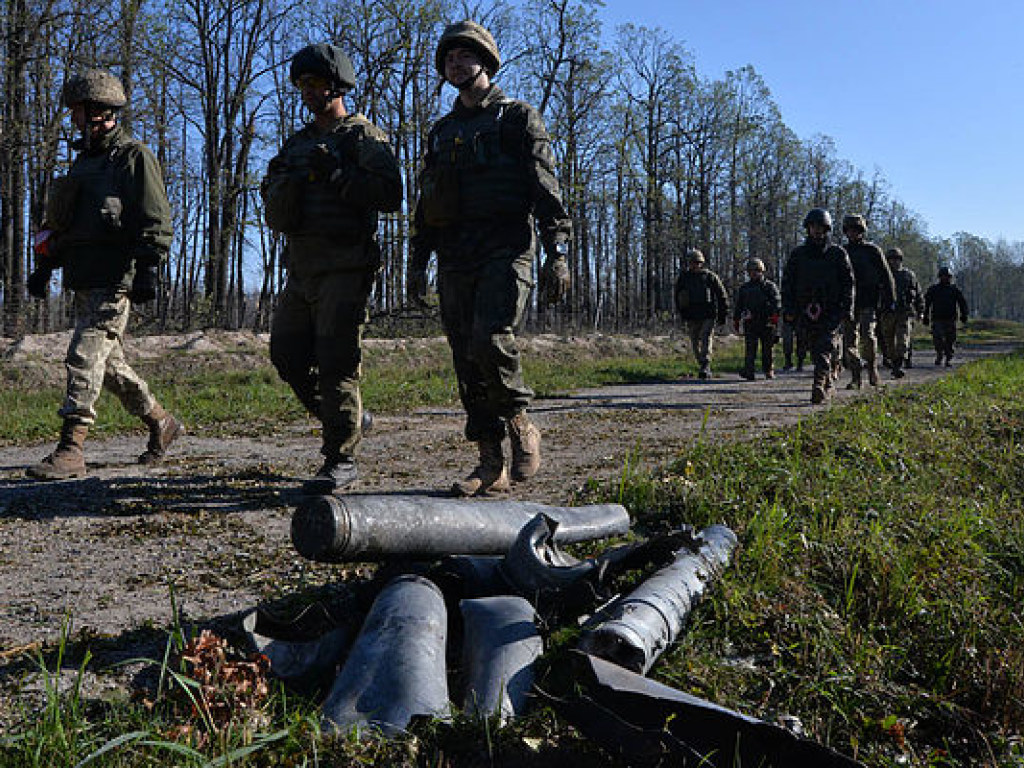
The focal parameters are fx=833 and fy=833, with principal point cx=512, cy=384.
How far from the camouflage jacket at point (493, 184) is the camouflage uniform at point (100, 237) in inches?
71.7

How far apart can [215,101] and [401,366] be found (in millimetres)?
15197

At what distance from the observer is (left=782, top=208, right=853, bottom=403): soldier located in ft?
32.1

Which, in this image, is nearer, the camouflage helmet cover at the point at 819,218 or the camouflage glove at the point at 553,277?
the camouflage glove at the point at 553,277

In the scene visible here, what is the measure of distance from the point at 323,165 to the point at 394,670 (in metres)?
2.99

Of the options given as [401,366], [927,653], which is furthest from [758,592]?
[401,366]

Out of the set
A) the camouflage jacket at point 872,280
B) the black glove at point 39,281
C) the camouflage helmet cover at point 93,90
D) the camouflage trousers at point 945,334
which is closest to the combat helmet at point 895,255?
the camouflage jacket at point 872,280

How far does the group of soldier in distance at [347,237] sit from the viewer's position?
169 inches

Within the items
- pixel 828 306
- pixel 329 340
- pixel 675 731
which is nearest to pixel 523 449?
pixel 329 340

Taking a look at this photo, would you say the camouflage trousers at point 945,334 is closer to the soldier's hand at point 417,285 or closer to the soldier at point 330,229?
the soldier's hand at point 417,285

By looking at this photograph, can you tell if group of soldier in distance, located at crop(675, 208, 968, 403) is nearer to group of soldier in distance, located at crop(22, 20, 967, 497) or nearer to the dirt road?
the dirt road

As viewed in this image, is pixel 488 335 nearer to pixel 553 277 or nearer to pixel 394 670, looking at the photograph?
pixel 553 277

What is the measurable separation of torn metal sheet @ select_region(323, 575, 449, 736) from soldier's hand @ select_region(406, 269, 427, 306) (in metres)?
3.01

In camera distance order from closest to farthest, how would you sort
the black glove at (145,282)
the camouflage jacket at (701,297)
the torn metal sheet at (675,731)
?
1. the torn metal sheet at (675,731)
2. the black glove at (145,282)
3. the camouflage jacket at (701,297)

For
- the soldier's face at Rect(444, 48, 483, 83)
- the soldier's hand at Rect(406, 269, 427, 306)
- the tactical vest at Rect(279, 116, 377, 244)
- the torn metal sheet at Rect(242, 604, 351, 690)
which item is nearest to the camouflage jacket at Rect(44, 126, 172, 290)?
the tactical vest at Rect(279, 116, 377, 244)
